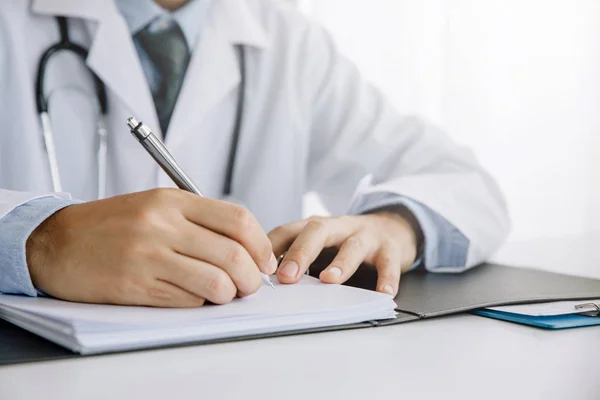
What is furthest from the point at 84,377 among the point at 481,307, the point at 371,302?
the point at 481,307

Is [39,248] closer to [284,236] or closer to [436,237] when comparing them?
[284,236]

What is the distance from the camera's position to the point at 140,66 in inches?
42.1

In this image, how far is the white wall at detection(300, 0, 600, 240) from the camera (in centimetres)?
151

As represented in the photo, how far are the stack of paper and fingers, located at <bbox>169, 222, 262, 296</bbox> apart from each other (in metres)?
0.02

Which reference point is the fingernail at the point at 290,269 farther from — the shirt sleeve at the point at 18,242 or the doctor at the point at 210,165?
the shirt sleeve at the point at 18,242

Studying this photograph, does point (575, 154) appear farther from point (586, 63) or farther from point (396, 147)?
point (396, 147)

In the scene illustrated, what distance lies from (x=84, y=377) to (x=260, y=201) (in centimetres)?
81

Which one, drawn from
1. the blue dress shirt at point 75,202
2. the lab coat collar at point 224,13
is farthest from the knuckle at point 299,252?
the lab coat collar at point 224,13

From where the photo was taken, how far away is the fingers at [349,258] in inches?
25.4

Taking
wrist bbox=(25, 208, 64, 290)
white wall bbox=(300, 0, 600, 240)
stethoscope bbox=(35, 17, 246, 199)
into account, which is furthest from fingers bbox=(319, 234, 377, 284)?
white wall bbox=(300, 0, 600, 240)

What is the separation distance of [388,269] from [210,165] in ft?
1.71

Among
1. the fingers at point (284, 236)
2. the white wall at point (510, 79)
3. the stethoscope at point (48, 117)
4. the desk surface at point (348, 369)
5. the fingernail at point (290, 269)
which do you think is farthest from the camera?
the white wall at point (510, 79)

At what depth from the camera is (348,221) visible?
766 millimetres

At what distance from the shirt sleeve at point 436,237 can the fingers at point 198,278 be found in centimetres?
42
